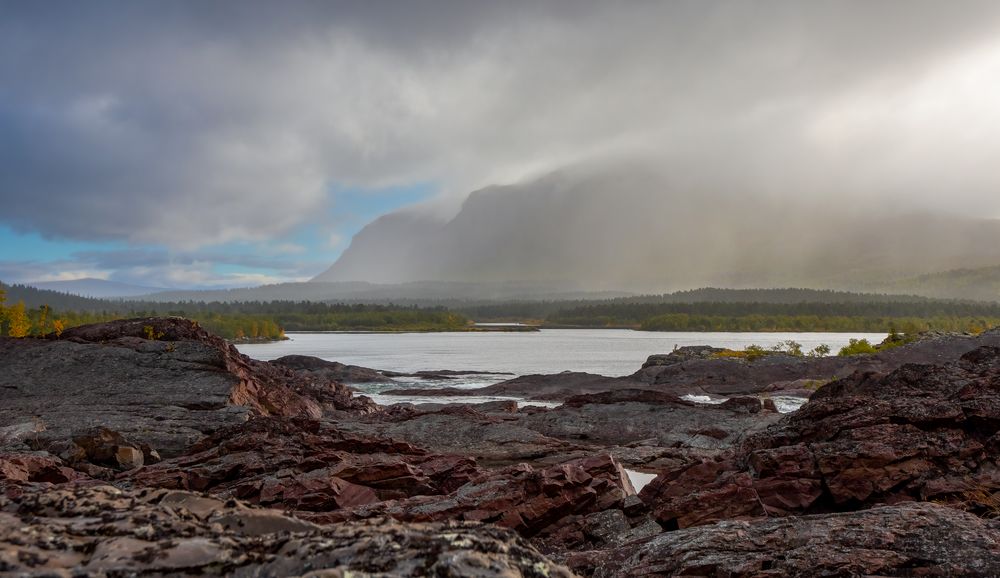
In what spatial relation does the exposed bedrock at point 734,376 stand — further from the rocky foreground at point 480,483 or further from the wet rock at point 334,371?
the rocky foreground at point 480,483

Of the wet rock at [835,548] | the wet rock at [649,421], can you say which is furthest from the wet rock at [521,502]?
the wet rock at [649,421]

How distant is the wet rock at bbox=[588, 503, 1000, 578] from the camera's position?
250 inches

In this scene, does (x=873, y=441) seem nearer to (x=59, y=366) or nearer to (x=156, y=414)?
(x=156, y=414)

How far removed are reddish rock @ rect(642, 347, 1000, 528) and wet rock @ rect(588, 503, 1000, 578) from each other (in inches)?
96.1

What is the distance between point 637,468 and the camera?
63.9ft

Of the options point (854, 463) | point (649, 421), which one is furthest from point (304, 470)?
point (649, 421)

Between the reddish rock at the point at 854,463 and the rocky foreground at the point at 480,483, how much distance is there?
0.12 ft

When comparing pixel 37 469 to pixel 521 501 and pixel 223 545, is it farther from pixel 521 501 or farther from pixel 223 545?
pixel 223 545

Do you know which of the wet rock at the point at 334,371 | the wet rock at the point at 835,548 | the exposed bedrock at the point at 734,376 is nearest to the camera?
the wet rock at the point at 835,548

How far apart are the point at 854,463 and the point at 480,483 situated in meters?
6.16

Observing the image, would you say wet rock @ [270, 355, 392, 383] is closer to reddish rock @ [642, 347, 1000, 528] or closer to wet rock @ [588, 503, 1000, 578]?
reddish rock @ [642, 347, 1000, 528]

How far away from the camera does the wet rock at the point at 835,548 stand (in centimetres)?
635

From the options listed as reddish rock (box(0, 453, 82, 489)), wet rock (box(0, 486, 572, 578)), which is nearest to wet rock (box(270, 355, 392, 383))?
reddish rock (box(0, 453, 82, 489))

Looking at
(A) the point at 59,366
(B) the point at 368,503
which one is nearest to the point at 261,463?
(B) the point at 368,503
